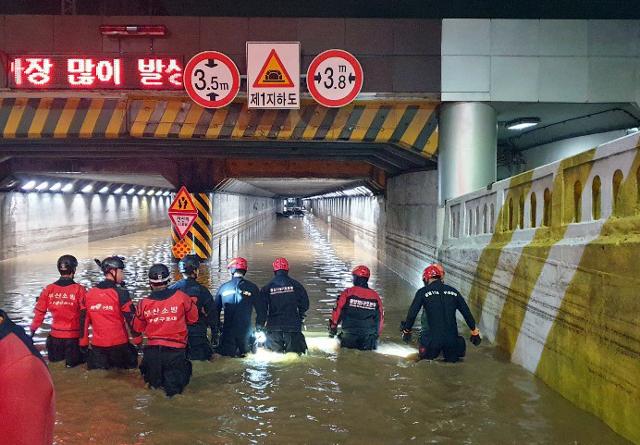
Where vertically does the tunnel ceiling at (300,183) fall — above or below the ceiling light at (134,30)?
below

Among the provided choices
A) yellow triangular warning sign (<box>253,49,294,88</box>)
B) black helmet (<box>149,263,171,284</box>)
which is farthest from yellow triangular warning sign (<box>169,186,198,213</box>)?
black helmet (<box>149,263,171,284</box>)

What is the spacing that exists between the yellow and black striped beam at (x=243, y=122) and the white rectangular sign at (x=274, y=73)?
75 centimetres

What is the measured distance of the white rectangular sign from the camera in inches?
459

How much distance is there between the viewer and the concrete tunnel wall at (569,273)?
16.9 ft

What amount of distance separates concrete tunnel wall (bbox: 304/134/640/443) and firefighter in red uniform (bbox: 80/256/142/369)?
4980 mm

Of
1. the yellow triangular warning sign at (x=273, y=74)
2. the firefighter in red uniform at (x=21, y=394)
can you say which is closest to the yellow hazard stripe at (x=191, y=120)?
the yellow triangular warning sign at (x=273, y=74)

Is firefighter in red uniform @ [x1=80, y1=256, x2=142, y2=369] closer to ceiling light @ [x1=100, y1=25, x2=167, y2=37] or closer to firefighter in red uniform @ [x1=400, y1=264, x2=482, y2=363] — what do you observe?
firefighter in red uniform @ [x1=400, y1=264, x2=482, y2=363]

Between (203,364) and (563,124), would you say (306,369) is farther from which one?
(563,124)

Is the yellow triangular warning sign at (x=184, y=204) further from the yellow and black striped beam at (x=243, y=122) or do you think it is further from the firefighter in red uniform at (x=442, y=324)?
the firefighter in red uniform at (x=442, y=324)

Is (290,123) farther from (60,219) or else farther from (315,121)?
(60,219)

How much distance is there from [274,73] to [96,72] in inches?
137

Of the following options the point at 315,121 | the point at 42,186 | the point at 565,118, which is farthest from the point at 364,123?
the point at 42,186

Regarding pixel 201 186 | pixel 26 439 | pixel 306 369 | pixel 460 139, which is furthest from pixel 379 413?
pixel 201 186

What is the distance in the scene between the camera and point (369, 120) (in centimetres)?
1262
